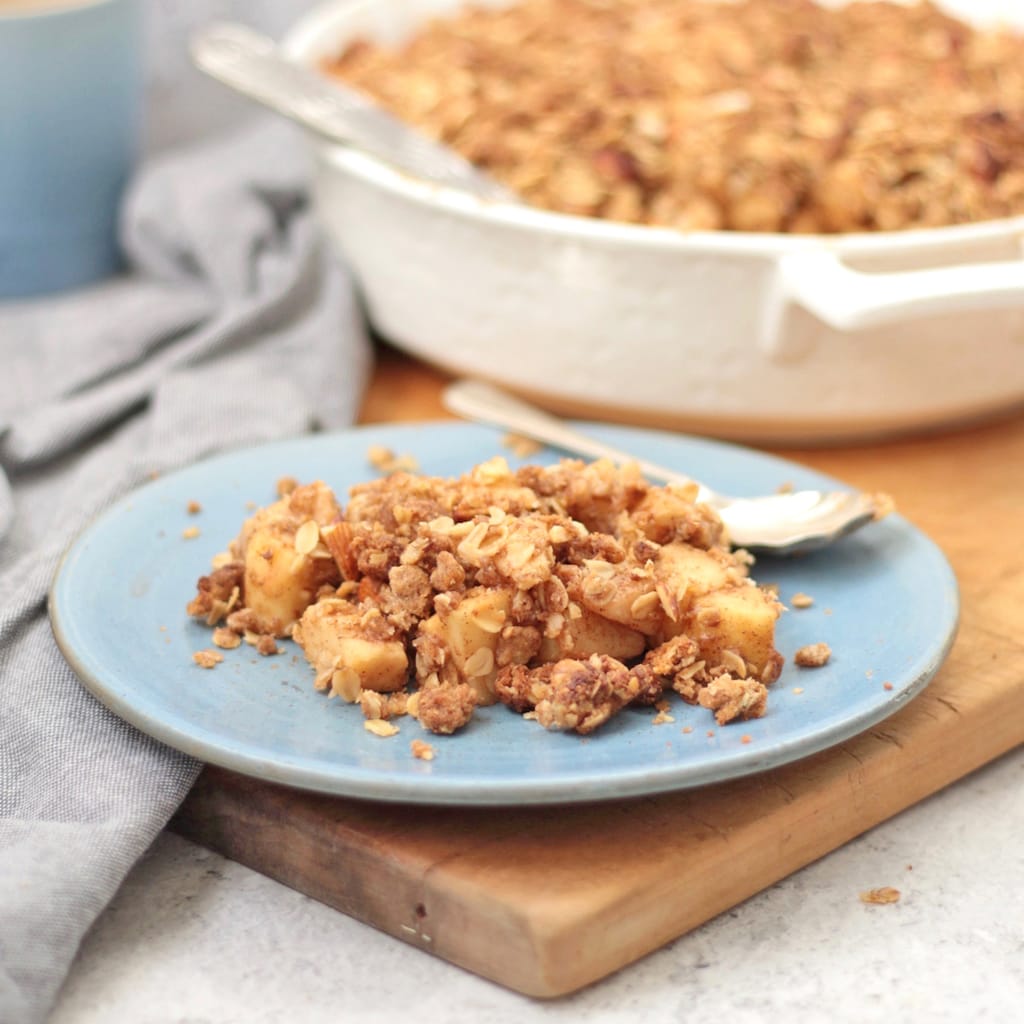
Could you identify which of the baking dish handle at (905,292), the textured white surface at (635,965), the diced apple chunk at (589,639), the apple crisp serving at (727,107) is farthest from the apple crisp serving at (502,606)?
the apple crisp serving at (727,107)

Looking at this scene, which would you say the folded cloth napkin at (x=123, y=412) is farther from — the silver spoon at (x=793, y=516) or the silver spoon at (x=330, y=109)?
the silver spoon at (x=793, y=516)

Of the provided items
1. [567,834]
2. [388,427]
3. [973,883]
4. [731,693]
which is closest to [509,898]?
[567,834]

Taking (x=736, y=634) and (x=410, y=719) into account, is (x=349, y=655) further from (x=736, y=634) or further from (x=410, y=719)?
(x=736, y=634)

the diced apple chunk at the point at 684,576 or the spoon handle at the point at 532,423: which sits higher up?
the diced apple chunk at the point at 684,576

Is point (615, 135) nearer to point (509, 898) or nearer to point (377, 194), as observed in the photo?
point (377, 194)

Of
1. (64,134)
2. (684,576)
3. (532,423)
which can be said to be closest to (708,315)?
(532,423)

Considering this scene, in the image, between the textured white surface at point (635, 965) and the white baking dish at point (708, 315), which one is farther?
the white baking dish at point (708, 315)
